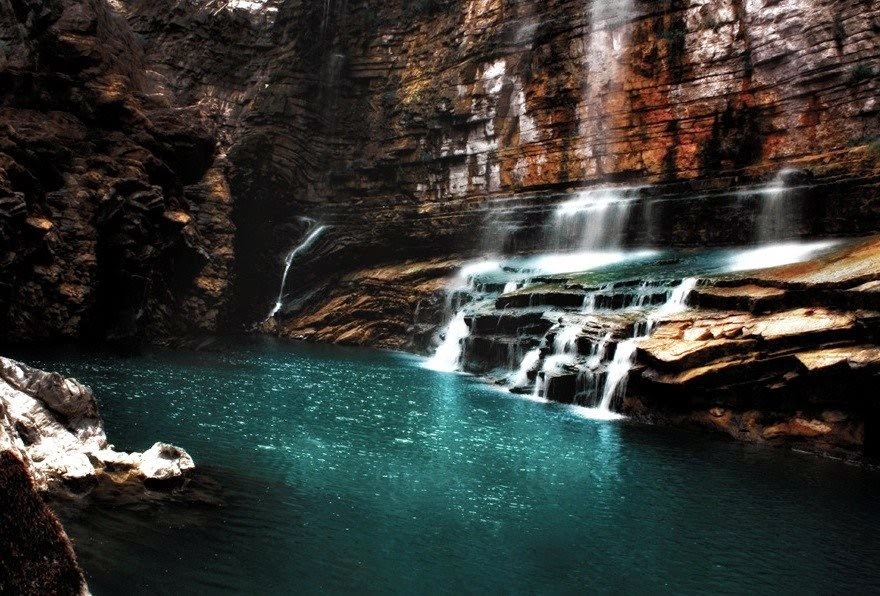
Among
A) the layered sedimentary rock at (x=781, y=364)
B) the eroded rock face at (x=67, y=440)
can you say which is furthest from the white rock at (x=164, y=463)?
the layered sedimentary rock at (x=781, y=364)

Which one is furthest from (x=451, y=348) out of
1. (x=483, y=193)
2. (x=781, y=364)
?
(x=781, y=364)

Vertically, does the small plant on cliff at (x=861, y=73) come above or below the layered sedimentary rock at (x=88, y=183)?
above

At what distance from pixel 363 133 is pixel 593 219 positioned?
18710 mm

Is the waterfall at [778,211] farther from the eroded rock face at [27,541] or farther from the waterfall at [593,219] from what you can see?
the eroded rock face at [27,541]

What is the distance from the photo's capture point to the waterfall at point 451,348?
3072cm

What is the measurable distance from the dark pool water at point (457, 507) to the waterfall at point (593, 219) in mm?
17315

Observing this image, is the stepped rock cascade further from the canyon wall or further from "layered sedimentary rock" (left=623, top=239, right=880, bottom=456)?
the canyon wall

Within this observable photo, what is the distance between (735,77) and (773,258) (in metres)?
10.9

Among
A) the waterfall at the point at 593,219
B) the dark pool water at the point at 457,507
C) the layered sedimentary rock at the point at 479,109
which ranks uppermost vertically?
the layered sedimentary rock at the point at 479,109

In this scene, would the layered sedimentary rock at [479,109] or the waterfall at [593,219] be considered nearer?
the layered sedimentary rock at [479,109]

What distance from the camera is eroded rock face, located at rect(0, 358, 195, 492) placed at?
9734 mm

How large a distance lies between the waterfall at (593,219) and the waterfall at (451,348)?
8723 millimetres

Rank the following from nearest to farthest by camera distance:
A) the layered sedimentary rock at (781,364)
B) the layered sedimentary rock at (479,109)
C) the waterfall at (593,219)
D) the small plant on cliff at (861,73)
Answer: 1. the layered sedimentary rock at (781,364)
2. the small plant on cliff at (861,73)
3. the layered sedimentary rock at (479,109)
4. the waterfall at (593,219)

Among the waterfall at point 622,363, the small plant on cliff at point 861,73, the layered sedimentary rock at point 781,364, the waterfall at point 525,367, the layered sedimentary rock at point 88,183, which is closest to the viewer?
the layered sedimentary rock at point 781,364
